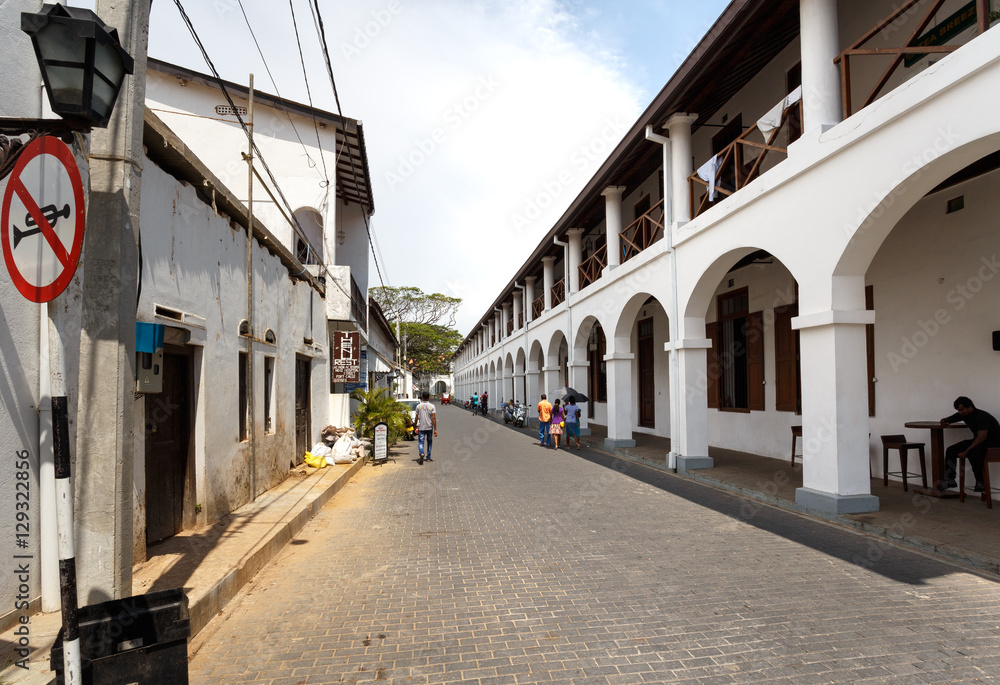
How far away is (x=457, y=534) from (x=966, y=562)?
16.1 feet

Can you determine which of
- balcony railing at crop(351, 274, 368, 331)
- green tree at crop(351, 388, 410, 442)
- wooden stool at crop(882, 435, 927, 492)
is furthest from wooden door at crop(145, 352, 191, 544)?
wooden stool at crop(882, 435, 927, 492)

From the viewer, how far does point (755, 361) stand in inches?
496

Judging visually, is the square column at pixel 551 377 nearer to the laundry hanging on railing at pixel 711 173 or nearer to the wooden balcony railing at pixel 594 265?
the wooden balcony railing at pixel 594 265

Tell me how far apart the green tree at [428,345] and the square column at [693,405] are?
170 feet

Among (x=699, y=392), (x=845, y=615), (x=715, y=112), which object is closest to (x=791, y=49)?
(x=715, y=112)

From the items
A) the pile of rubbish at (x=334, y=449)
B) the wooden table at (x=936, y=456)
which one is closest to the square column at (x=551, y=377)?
the pile of rubbish at (x=334, y=449)

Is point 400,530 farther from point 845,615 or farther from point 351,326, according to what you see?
point 351,326

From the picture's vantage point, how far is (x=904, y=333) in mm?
8906

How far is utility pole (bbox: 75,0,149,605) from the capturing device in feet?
10.5

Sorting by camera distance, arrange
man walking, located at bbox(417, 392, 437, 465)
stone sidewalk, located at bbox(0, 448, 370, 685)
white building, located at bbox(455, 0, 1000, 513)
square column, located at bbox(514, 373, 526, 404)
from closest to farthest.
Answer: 1. stone sidewalk, located at bbox(0, 448, 370, 685)
2. white building, located at bbox(455, 0, 1000, 513)
3. man walking, located at bbox(417, 392, 437, 465)
4. square column, located at bbox(514, 373, 526, 404)

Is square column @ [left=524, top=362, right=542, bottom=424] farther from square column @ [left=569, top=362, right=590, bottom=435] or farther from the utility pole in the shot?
the utility pole

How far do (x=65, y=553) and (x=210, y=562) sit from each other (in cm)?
280

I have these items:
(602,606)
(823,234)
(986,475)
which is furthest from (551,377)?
(602,606)

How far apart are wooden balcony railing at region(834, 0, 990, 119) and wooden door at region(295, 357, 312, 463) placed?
977cm
